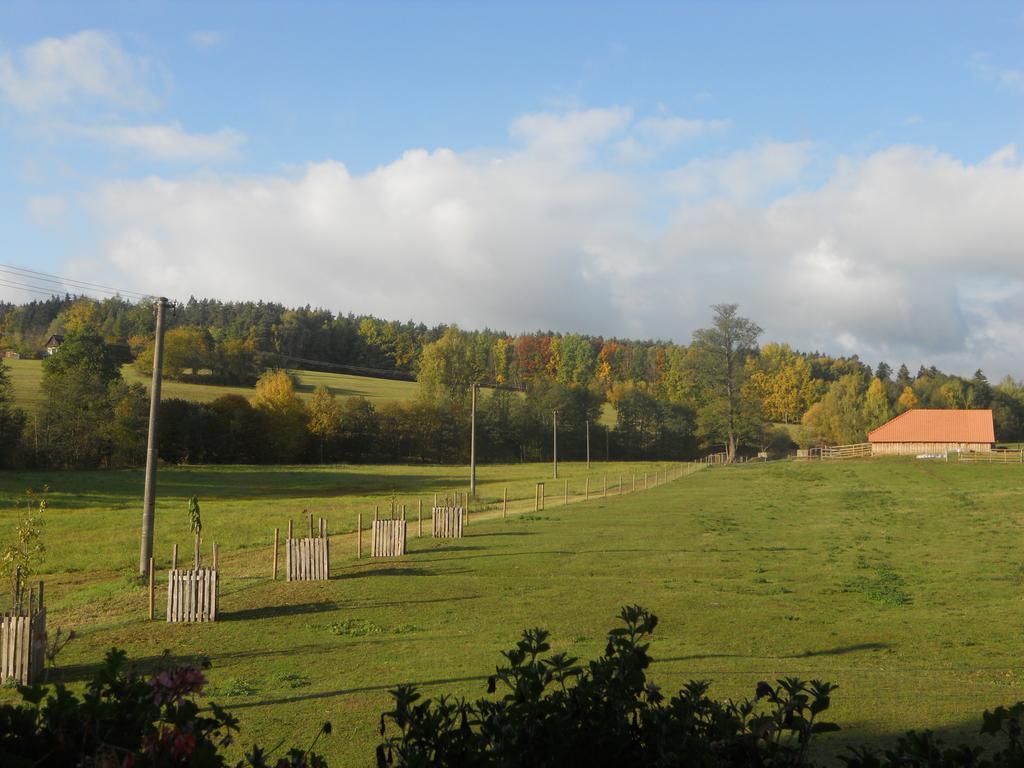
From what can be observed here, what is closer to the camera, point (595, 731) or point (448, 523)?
point (595, 731)

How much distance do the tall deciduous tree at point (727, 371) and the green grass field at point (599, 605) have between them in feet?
174

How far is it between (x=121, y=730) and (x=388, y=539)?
2349 cm

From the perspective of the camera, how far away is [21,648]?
12273mm

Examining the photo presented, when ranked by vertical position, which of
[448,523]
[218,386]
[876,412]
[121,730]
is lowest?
[448,523]

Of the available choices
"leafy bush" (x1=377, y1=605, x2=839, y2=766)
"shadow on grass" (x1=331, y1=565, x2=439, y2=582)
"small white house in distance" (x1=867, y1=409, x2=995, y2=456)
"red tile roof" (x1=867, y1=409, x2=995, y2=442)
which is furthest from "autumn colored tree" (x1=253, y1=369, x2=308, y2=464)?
"leafy bush" (x1=377, y1=605, x2=839, y2=766)

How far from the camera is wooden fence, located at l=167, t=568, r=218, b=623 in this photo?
16438 millimetres

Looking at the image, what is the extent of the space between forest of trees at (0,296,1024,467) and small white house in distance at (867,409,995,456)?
13.4m

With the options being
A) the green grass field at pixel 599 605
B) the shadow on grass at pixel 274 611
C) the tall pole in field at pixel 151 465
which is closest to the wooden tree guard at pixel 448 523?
the green grass field at pixel 599 605

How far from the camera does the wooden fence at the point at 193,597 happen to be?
53.9ft

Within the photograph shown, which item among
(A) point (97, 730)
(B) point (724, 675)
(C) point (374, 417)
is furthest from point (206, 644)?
(C) point (374, 417)

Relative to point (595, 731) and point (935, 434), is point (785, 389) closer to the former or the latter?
point (935, 434)

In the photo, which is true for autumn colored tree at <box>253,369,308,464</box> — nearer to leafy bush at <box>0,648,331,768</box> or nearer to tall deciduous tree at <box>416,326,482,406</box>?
tall deciduous tree at <box>416,326,482,406</box>

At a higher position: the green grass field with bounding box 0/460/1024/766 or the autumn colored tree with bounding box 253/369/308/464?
the autumn colored tree with bounding box 253/369/308/464

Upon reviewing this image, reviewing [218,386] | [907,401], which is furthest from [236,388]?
[907,401]
